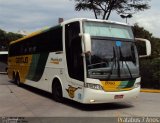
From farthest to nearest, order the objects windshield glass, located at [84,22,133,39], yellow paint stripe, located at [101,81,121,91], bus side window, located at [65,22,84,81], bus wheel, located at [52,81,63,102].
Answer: bus wheel, located at [52,81,63,102] → windshield glass, located at [84,22,133,39] → bus side window, located at [65,22,84,81] → yellow paint stripe, located at [101,81,121,91]

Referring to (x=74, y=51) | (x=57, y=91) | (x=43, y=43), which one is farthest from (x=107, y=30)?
(x=43, y=43)

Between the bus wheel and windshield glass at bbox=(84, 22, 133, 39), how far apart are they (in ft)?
9.88

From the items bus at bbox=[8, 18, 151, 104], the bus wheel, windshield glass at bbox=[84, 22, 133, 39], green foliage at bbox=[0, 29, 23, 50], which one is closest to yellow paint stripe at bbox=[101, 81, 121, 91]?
bus at bbox=[8, 18, 151, 104]

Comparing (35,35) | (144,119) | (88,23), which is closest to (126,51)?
(88,23)

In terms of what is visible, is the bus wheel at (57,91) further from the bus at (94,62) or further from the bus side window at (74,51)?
the bus side window at (74,51)

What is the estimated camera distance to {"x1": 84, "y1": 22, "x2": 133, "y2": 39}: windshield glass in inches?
480

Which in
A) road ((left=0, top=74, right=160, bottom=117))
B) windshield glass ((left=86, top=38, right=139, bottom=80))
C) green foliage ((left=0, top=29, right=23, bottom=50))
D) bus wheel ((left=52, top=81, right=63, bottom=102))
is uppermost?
green foliage ((left=0, top=29, right=23, bottom=50))

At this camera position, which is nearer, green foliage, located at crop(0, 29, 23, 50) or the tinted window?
the tinted window

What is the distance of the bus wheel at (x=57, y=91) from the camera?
1406cm

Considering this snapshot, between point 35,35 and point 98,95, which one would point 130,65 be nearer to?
point 98,95

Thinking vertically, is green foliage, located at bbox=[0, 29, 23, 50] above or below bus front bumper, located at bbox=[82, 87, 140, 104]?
above

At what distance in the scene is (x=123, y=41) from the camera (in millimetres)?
12578

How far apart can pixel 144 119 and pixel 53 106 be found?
4.05 m

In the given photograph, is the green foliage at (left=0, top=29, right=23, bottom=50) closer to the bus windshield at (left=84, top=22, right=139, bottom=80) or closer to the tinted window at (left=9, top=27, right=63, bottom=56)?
the tinted window at (left=9, top=27, right=63, bottom=56)
